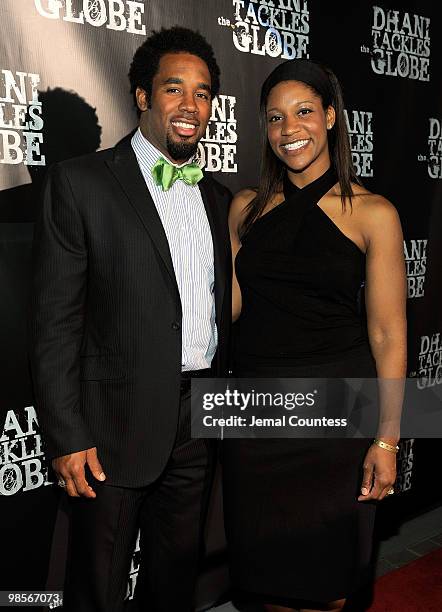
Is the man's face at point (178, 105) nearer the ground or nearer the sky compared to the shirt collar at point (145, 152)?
nearer the sky

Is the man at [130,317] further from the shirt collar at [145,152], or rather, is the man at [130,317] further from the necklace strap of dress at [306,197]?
the necklace strap of dress at [306,197]

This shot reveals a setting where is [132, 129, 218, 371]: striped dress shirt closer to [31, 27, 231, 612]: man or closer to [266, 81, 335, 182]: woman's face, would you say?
[31, 27, 231, 612]: man

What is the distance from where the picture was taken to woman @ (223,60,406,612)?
2105 millimetres

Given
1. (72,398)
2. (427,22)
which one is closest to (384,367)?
(72,398)

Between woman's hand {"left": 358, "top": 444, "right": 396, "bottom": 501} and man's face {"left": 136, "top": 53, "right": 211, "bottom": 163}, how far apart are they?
1.26m

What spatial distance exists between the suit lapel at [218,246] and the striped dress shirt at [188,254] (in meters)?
0.02

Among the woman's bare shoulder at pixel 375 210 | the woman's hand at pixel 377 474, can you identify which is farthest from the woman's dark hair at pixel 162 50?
the woman's hand at pixel 377 474

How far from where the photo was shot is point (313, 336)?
211cm

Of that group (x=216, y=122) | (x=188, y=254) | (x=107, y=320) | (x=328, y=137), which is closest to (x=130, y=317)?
(x=107, y=320)

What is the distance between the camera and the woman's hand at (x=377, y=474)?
2.13m

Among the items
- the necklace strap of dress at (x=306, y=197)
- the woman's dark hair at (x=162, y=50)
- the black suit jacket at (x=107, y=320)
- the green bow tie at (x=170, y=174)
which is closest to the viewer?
the black suit jacket at (x=107, y=320)

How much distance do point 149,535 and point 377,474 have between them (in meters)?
0.88

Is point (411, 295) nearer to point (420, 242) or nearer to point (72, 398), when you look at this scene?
point (420, 242)

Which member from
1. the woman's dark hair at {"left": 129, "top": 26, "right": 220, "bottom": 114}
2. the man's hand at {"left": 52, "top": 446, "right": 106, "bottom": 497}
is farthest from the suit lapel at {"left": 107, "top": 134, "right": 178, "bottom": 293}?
the man's hand at {"left": 52, "top": 446, "right": 106, "bottom": 497}
